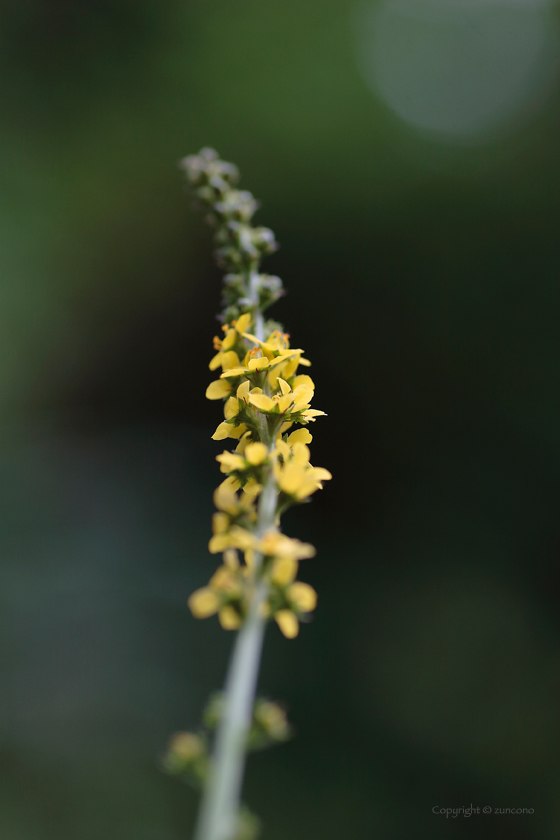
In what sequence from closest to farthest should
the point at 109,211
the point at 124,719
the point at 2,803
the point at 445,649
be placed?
the point at 2,803
the point at 124,719
the point at 445,649
the point at 109,211

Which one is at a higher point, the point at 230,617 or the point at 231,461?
the point at 231,461

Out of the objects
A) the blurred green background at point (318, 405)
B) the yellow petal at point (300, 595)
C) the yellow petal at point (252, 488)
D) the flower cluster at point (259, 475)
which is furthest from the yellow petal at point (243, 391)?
the blurred green background at point (318, 405)

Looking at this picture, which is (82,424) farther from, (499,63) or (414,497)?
(499,63)

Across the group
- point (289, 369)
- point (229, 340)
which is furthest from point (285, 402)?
point (229, 340)

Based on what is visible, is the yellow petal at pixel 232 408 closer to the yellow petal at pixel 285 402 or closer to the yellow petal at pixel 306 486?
the yellow petal at pixel 285 402

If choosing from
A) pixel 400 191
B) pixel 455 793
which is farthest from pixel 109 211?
pixel 455 793

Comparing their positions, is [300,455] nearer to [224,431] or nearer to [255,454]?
[255,454]
